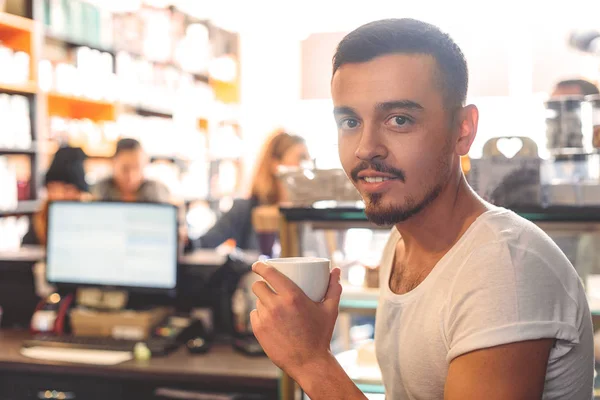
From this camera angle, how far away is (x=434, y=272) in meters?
1.11

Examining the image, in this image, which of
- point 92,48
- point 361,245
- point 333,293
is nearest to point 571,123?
point 361,245

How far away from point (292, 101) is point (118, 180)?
161 inches

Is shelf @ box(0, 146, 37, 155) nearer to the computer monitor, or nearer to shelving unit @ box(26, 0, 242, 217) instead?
shelving unit @ box(26, 0, 242, 217)

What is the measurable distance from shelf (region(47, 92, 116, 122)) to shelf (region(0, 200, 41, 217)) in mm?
856

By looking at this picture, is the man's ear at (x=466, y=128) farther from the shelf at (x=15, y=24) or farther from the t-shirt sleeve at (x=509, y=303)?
the shelf at (x=15, y=24)

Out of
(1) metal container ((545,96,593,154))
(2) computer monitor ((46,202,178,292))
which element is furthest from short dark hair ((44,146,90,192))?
(1) metal container ((545,96,593,154))

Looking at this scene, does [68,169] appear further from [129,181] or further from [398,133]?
[398,133]

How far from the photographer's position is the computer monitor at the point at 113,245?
2551 mm

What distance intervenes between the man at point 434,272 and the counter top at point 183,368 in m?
0.97

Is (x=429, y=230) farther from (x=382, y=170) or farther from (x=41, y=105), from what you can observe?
(x=41, y=105)

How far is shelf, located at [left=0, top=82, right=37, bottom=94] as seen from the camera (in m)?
4.44

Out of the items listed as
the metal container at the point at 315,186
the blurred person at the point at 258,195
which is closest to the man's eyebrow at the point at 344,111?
the metal container at the point at 315,186

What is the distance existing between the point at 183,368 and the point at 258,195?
7.41ft

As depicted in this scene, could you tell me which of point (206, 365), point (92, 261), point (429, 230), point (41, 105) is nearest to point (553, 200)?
point (429, 230)
